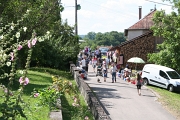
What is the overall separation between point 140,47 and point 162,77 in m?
15.1

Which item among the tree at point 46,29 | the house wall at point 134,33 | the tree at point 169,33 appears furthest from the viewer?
the house wall at point 134,33

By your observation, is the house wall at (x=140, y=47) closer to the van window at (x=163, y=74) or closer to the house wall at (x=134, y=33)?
the house wall at (x=134, y=33)

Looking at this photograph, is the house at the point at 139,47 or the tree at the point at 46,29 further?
the house at the point at 139,47

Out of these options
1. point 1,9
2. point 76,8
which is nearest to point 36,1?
point 1,9

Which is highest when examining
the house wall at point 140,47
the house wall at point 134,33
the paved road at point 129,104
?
the house wall at point 134,33

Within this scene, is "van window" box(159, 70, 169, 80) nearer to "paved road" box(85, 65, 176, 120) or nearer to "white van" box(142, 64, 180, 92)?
"white van" box(142, 64, 180, 92)

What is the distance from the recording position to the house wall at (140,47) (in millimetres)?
40606

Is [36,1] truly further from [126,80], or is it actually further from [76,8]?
[76,8]

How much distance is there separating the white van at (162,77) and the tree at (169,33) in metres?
2.56

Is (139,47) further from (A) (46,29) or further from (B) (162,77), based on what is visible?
(A) (46,29)

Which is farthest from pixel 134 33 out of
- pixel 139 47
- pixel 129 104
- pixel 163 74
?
pixel 129 104

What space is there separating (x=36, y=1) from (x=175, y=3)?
14119 millimetres

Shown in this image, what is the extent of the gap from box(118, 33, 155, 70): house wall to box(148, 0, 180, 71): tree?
10.5 metres

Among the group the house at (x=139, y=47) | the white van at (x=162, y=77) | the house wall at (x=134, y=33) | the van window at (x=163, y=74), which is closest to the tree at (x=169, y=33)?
the white van at (x=162, y=77)
